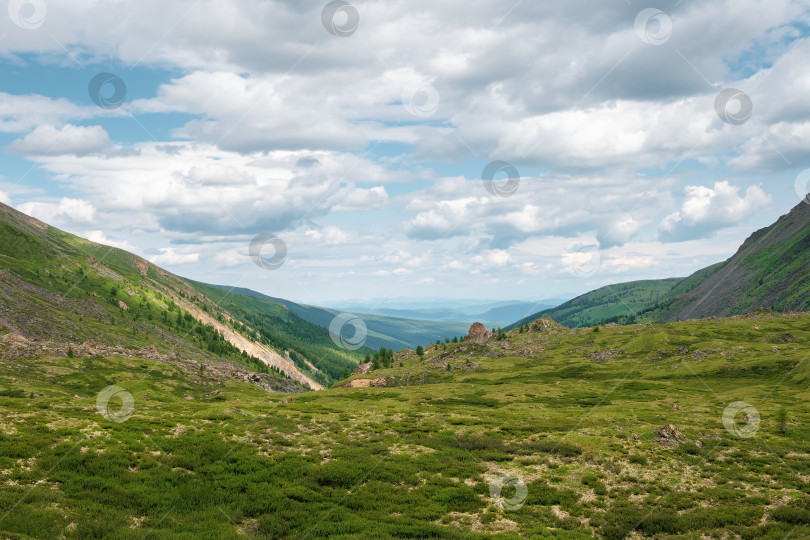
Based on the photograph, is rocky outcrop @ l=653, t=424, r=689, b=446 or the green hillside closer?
the green hillside

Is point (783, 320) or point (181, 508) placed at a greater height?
point (783, 320)

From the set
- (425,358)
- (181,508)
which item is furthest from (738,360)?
(181,508)

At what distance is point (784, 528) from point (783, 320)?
18254 cm

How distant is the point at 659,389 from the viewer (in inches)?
4122

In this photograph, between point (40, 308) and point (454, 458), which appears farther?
point (40, 308)

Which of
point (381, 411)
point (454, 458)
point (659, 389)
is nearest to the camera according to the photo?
point (454, 458)

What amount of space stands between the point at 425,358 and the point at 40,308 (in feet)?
469

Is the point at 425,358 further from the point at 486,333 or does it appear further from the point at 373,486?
the point at 373,486

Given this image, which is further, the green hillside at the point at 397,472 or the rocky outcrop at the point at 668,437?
the rocky outcrop at the point at 668,437

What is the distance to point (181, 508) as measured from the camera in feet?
96.0

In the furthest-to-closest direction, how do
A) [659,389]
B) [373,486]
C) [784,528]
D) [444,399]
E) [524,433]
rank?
1. [659,389]
2. [444,399]
3. [524,433]
4. [373,486]
5. [784,528]

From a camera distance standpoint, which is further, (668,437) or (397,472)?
(668,437)

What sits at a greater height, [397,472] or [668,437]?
[668,437]

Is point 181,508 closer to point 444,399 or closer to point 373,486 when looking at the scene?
point 373,486
